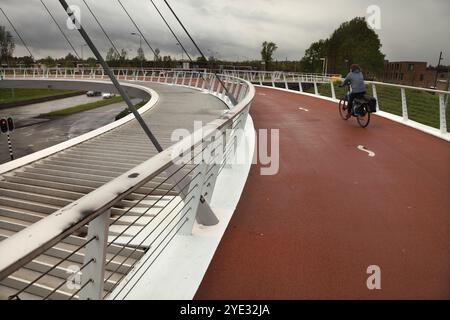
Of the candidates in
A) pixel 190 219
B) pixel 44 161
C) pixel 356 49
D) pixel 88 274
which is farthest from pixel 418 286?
pixel 356 49

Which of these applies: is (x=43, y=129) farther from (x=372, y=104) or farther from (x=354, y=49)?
(x=354, y=49)

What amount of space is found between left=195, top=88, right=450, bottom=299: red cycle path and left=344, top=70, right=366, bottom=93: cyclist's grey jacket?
4.10 meters

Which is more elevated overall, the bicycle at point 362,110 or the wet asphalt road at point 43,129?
the bicycle at point 362,110

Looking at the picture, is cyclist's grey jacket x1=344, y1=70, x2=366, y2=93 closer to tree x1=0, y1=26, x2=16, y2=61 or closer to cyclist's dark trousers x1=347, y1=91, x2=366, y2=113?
cyclist's dark trousers x1=347, y1=91, x2=366, y2=113

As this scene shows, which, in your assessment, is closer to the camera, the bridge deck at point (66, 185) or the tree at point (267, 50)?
the bridge deck at point (66, 185)

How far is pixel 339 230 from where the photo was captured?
415cm

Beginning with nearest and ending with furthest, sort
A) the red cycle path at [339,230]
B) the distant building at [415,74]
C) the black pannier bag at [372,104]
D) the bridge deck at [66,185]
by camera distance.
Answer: the red cycle path at [339,230], the bridge deck at [66,185], the black pannier bag at [372,104], the distant building at [415,74]

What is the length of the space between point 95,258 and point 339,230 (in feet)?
9.91

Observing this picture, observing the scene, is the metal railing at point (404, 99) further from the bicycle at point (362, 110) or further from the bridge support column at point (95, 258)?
the bridge support column at point (95, 258)

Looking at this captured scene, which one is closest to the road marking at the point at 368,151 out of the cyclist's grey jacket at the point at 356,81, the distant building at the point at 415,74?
the cyclist's grey jacket at the point at 356,81

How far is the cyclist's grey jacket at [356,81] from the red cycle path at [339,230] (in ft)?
13.5

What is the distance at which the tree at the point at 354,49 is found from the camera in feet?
306

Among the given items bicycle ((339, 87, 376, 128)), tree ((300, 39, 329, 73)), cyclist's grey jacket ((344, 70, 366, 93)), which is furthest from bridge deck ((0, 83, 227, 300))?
tree ((300, 39, 329, 73))

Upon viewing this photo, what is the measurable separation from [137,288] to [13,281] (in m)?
2.49
